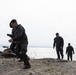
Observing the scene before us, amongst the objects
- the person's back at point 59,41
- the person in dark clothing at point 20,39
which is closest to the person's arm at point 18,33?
the person in dark clothing at point 20,39

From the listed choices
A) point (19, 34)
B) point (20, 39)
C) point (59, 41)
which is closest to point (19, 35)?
point (19, 34)

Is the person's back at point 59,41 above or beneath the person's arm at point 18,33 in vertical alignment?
beneath

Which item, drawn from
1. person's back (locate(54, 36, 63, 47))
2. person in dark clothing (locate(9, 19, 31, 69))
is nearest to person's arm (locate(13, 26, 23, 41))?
person in dark clothing (locate(9, 19, 31, 69))

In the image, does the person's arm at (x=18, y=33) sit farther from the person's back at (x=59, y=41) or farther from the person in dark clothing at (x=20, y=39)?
the person's back at (x=59, y=41)

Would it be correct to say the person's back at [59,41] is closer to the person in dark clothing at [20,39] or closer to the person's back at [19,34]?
the person in dark clothing at [20,39]

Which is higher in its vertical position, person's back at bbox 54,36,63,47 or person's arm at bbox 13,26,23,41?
person's arm at bbox 13,26,23,41

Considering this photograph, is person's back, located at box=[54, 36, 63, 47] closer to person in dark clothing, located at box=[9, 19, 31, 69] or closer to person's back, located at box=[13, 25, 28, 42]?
person in dark clothing, located at box=[9, 19, 31, 69]

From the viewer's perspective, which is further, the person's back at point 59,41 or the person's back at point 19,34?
the person's back at point 59,41

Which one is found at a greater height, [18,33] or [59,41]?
[18,33]

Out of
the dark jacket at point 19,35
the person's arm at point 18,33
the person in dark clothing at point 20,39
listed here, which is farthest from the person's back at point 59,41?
the person's arm at point 18,33

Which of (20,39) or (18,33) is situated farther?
(20,39)

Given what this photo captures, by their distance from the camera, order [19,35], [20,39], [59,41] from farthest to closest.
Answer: [59,41], [20,39], [19,35]

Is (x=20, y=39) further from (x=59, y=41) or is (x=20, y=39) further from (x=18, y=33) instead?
(x=59, y=41)

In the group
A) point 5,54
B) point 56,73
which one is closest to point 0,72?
point 56,73
